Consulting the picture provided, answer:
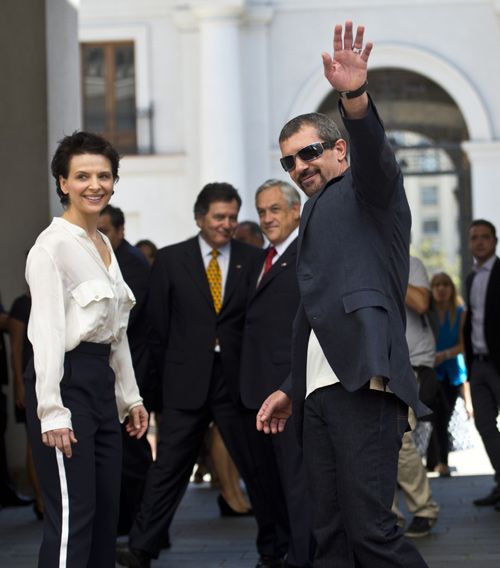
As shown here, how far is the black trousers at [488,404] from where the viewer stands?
9.07 meters

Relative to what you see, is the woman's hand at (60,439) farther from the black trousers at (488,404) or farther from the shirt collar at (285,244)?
the black trousers at (488,404)

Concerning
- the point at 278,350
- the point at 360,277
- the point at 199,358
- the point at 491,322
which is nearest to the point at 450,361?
the point at 491,322

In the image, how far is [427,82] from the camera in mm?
21344

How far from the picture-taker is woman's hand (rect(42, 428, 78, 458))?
187 inches

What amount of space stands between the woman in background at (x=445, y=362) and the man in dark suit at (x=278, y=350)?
3909mm

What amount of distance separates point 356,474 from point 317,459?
222mm

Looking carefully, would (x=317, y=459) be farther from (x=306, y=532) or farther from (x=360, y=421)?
(x=306, y=532)

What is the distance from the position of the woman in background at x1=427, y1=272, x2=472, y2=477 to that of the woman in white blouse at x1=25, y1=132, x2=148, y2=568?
607 cm

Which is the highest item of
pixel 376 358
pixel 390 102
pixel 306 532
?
pixel 390 102

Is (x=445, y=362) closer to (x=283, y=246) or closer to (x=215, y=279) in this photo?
(x=215, y=279)

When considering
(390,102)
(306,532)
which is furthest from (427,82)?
(306,532)

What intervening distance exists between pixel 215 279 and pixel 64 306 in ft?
8.64

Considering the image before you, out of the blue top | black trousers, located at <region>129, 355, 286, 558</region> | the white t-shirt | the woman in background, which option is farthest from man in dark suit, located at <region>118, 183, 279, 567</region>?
the blue top

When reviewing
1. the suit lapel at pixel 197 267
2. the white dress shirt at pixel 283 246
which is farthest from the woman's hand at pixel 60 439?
the suit lapel at pixel 197 267
